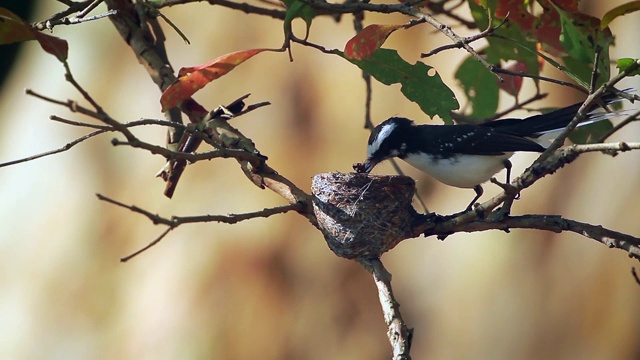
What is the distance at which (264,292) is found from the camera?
398 cm

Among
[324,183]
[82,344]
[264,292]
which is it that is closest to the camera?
[324,183]

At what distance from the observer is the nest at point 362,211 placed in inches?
80.3

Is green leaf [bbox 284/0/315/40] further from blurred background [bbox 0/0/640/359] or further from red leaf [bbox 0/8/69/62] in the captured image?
blurred background [bbox 0/0/640/359]

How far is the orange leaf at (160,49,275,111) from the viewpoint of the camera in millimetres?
1870

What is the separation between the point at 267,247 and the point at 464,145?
157 cm

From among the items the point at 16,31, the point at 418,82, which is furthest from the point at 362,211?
the point at 16,31

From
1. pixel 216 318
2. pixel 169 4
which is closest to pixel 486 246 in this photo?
pixel 216 318

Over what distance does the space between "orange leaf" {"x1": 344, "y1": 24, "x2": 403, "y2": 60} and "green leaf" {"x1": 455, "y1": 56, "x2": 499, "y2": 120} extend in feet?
2.76

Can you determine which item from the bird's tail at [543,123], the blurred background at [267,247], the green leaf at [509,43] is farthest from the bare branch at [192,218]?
the blurred background at [267,247]

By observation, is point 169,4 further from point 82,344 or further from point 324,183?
point 82,344

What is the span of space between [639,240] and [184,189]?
2879 millimetres

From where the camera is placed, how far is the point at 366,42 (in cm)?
177

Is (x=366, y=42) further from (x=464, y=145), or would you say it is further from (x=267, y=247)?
(x=267, y=247)

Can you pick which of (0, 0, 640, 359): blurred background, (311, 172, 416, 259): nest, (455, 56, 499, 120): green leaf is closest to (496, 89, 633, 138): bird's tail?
(455, 56, 499, 120): green leaf
